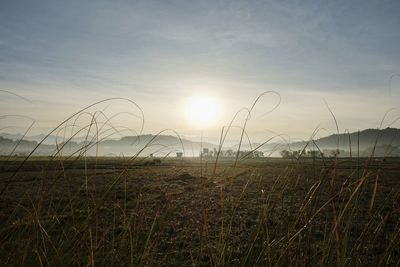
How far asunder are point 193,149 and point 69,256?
1.31 m

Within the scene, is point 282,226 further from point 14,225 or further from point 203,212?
point 14,225

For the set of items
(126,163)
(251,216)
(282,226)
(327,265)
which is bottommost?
(251,216)

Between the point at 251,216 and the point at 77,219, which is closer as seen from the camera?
the point at 77,219

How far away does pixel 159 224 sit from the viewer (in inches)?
80.9

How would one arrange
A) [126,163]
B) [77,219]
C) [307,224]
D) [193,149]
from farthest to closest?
1. [193,149]
2. [126,163]
3. [77,219]
4. [307,224]

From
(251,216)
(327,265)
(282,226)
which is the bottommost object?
(251,216)

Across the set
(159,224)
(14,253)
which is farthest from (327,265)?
(14,253)

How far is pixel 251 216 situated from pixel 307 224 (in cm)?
851

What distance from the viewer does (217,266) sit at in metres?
1.78

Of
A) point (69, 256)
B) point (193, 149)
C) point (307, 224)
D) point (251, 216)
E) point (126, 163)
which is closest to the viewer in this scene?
point (307, 224)

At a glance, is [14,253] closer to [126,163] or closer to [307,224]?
[126,163]

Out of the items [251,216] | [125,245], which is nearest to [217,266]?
[125,245]

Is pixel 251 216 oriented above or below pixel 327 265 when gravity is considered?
below

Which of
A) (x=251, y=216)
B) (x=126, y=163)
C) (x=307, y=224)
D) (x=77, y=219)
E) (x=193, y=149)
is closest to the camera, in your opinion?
(x=307, y=224)
